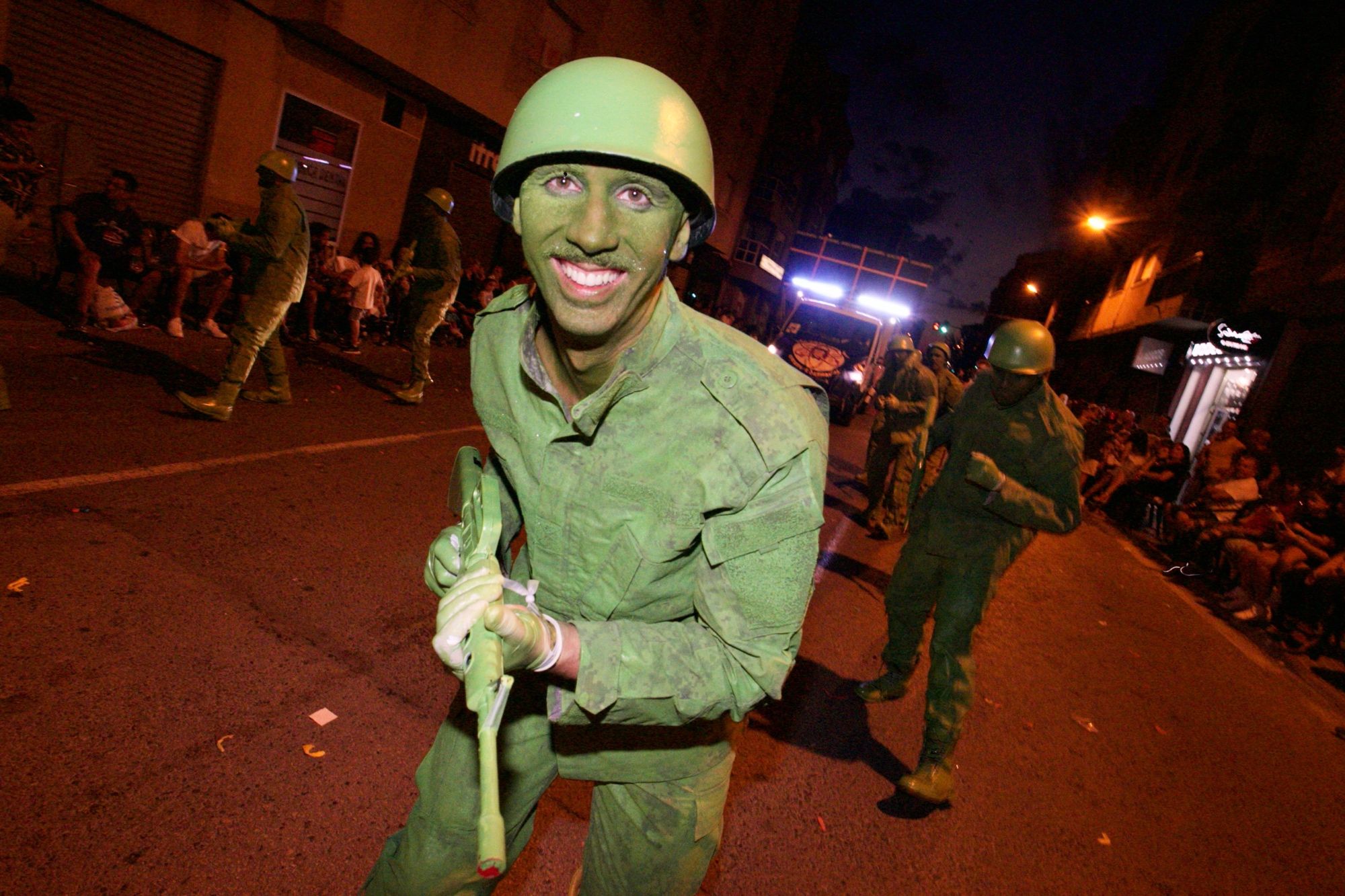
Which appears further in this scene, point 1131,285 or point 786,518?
point 1131,285

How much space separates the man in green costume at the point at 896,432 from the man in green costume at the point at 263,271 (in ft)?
20.3

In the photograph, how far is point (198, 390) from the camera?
6.35m

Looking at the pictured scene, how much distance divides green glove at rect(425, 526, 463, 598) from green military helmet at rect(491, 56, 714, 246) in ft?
2.66

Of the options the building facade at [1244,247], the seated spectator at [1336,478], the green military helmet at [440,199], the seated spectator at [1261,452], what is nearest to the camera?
the green military helmet at [440,199]

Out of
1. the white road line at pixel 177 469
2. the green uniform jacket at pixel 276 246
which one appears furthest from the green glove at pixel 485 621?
the green uniform jacket at pixel 276 246

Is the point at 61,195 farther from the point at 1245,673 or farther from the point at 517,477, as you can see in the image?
the point at 1245,673

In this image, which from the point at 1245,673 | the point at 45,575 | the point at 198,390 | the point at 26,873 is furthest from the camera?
the point at 1245,673

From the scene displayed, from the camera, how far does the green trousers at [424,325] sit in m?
8.04

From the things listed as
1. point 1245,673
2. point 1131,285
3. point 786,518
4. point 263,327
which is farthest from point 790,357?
point 1131,285

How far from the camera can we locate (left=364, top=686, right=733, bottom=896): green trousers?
160 cm

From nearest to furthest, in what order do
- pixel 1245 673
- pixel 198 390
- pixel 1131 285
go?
1. pixel 198 390
2. pixel 1245 673
3. pixel 1131 285

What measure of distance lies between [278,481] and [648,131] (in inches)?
176

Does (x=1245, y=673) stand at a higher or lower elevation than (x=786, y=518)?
lower

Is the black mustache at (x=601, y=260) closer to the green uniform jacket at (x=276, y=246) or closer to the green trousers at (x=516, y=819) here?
the green trousers at (x=516, y=819)
